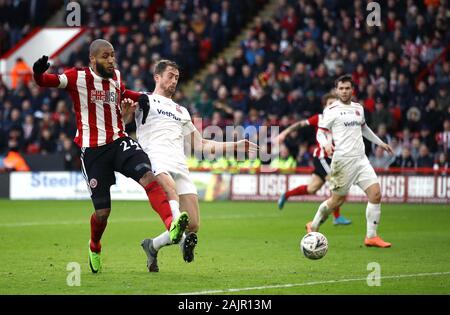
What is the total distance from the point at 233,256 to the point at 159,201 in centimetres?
276

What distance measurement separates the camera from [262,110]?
27.6m

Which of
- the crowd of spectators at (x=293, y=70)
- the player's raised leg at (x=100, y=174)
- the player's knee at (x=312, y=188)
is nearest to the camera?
the player's raised leg at (x=100, y=174)

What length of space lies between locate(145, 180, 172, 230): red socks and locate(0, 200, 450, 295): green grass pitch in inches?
25.3

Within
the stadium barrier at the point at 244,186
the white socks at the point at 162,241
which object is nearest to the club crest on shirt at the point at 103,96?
the white socks at the point at 162,241

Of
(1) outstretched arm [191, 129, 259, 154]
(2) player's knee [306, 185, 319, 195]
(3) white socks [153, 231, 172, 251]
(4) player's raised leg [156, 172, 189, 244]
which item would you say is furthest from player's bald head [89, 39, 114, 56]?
(2) player's knee [306, 185, 319, 195]

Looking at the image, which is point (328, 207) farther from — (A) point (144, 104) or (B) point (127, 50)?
(B) point (127, 50)

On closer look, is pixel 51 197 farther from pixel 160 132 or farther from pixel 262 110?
pixel 160 132

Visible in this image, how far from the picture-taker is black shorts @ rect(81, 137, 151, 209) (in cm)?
1025

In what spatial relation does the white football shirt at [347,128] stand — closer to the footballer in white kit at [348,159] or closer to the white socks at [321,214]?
the footballer in white kit at [348,159]

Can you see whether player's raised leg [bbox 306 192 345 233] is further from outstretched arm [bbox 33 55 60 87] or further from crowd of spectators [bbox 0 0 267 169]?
crowd of spectators [bbox 0 0 267 169]

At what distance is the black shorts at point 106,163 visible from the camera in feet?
33.6

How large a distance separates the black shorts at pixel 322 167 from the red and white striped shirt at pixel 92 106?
8.81 metres
